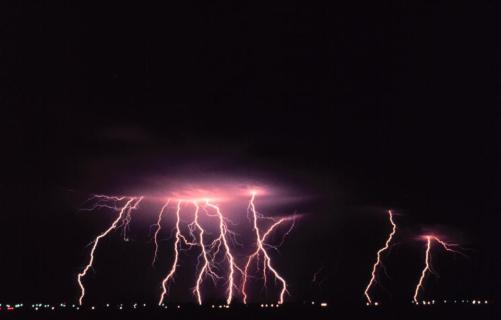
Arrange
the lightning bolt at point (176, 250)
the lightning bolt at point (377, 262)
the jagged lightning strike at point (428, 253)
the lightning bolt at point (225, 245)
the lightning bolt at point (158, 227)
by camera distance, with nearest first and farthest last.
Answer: the lightning bolt at point (176, 250) → the lightning bolt at point (158, 227) → the lightning bolt at point (225, 245) → the lightning bolt at point (377, 262) → the jagged lightning strike at point (428, 253)

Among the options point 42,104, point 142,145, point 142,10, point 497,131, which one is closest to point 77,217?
point 142,145

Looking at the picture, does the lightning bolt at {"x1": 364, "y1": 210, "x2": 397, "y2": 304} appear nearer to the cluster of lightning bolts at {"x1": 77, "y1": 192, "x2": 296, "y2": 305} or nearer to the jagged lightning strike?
the jagged lightning strike

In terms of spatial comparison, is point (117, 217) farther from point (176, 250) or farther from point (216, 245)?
point (216, 245)

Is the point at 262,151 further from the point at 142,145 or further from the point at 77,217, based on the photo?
the point at 77,217

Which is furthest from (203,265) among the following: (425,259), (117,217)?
(425,259)

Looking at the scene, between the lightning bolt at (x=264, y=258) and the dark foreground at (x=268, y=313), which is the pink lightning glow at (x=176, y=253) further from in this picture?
the dark foreground at (x=268, y=313)

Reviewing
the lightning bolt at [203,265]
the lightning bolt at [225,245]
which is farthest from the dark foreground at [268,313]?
the lightning bolt at [203,265]
